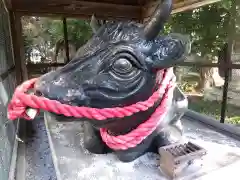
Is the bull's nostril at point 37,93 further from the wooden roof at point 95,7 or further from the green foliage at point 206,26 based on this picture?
the green foliage at point 206,26

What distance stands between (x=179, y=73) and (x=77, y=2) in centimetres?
134

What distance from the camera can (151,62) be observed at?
76 centimetres

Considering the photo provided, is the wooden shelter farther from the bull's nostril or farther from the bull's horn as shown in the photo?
the bull's nostril

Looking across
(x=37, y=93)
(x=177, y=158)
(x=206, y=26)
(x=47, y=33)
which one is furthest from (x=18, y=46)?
(x=206, y=26)

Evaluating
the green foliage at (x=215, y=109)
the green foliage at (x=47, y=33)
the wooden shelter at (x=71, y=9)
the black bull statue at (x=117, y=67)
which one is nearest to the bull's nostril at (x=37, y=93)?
the black bull statue at (x=117, y=67)

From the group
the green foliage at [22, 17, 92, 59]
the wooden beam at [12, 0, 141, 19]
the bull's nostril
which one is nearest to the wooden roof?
the wooden beam at [12, 0, 141, 19]

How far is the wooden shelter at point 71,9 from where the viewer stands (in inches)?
72.2

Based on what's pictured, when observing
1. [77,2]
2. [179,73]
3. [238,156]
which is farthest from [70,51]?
[238,156]

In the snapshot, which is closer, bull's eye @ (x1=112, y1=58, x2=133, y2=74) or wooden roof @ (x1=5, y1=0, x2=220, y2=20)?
bull's eye @ (x1=112, y1=58, x2=133, y2=74)

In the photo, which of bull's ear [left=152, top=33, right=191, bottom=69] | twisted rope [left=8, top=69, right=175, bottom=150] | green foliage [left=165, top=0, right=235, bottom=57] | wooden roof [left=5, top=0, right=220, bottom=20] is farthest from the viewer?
green foliage [left=165, top=0, right=235, bottom=57]

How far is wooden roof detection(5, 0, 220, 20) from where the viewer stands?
1828 millimetres

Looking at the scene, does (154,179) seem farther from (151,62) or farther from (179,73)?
(179,73)

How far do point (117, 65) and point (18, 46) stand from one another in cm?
150

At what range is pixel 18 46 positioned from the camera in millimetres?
1866
